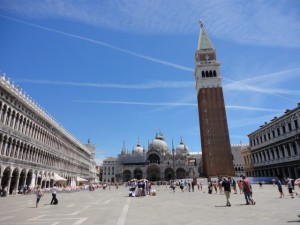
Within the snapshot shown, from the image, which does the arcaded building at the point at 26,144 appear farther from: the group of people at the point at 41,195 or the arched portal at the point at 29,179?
the group of people at the point at 41,195

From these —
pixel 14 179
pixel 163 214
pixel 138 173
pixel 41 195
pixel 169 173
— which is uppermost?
pixel 138 173

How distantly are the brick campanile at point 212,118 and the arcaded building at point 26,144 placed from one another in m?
34.5

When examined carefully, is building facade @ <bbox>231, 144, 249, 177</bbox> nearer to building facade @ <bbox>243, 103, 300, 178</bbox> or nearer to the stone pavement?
building facade @ <bbox>243, 103, 300, 178</bbox>

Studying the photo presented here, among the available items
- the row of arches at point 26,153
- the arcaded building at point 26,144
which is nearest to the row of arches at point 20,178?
the arcaded building at point 26,144

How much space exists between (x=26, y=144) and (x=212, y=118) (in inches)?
1726

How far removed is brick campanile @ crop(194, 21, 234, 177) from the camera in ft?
194

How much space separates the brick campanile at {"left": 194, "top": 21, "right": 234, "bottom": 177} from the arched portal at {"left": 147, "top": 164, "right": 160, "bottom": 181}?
3601 cm

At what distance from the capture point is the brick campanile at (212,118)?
59022mm

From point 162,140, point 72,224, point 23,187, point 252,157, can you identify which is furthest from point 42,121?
point 162,140

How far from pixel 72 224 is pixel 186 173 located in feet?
298

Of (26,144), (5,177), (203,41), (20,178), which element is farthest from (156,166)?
(5,177)

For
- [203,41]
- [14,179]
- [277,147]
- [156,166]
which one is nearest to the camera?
[14,179]

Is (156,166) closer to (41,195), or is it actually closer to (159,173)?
(159,173)

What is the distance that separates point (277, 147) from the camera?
46844mm
